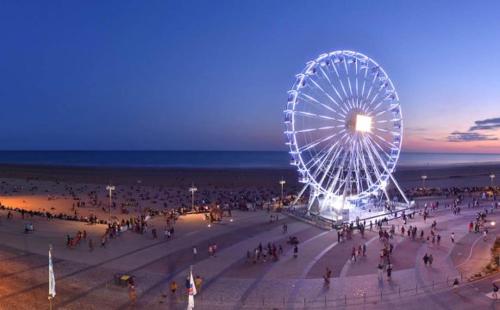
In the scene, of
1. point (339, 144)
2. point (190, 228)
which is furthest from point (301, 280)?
point (339, 144)

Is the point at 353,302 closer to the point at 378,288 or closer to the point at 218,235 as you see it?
the point at 378,288

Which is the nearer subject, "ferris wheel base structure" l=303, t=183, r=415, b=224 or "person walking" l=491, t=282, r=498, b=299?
"person walking" l=491, t=282, r=498, b=299

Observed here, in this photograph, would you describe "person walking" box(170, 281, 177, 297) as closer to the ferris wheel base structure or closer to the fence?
→ the fence

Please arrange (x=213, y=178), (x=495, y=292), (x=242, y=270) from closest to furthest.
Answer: (x=495, y=292) < (x=242, y=270) < (x=213, y=178)

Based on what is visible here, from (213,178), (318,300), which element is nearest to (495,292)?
(318,300)

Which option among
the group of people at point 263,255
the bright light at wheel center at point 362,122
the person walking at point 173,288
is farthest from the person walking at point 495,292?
the bright light at wheel center at point 362,122

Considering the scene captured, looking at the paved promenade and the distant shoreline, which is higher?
the distant shoreline

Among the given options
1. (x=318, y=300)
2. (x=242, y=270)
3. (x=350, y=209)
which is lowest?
(x=318, y=300)

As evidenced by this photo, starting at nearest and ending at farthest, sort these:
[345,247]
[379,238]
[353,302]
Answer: [353,302]
[345,247]
[379,238]

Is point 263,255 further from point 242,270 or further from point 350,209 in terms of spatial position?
point 350,209

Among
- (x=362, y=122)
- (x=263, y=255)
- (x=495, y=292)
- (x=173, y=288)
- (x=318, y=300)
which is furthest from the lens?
(x=362, y=122)

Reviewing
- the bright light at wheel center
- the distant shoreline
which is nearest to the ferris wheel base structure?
the bright light at wheel center
